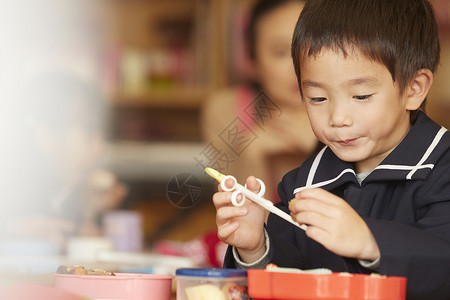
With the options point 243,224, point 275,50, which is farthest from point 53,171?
point 243,224

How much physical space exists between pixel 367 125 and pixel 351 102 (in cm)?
4

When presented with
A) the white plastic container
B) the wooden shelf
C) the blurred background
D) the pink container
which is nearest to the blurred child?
the blurred background

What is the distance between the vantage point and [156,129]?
3916 mm

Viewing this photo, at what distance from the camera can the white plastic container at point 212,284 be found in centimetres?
69

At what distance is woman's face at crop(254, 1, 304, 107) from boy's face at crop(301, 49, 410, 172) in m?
1.14

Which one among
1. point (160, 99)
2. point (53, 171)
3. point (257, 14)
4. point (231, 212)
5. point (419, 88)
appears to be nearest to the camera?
point (231, 212)

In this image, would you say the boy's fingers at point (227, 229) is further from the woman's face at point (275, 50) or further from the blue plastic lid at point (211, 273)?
the woman's face at point (275, 50)

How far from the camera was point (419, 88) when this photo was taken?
0.93 meters

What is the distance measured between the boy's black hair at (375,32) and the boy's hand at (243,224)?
20 cm

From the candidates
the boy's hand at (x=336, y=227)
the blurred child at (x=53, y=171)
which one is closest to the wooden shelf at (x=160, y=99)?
the blurred child at (x=53, y=171)

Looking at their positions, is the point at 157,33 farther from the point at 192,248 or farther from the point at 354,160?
the point at 354,160

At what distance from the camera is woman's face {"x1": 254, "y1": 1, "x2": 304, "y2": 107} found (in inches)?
84.4

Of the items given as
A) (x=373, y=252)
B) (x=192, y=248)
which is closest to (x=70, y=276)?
(x=373, y=252)

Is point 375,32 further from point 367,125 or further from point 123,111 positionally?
point 123,111
